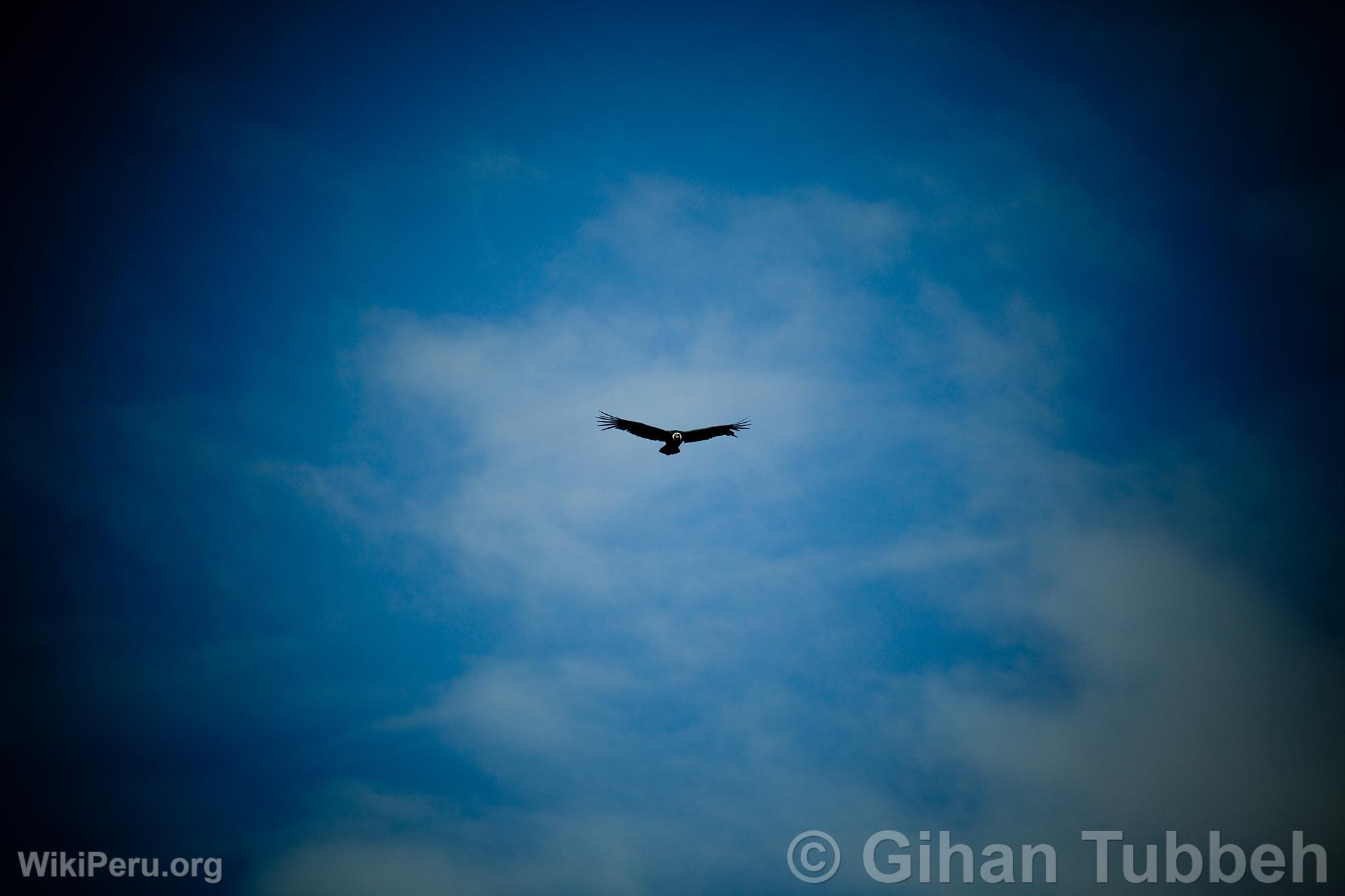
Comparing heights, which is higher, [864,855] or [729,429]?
[729,429]

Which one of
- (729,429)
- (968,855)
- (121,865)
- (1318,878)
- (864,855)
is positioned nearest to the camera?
(729,429)

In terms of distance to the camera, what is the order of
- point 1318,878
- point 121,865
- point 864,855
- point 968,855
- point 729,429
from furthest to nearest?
1. point 968,855
2. point 864,855
3. point 121,865
4. point 1318,878
5. point 729,429

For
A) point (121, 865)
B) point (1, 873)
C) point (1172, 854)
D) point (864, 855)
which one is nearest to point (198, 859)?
point (121, 865)

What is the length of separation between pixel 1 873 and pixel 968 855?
3038 inches

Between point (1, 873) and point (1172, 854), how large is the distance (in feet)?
286

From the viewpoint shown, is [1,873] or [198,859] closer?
[1,873]

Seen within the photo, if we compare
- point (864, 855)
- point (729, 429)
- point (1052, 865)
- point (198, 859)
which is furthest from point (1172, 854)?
point (198, 859)

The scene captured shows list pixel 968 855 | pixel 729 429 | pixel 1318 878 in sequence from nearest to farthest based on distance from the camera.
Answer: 1. pixel 729 429
2. pixel 1318 878
3. pixel 968 855

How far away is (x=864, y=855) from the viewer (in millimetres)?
75062

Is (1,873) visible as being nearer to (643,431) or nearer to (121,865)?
(121,865)

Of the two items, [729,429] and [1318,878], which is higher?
[729,429]

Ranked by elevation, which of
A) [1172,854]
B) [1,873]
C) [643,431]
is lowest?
[1,873]

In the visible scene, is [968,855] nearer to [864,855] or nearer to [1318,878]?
[864,855]

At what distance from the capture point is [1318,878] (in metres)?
64.4
